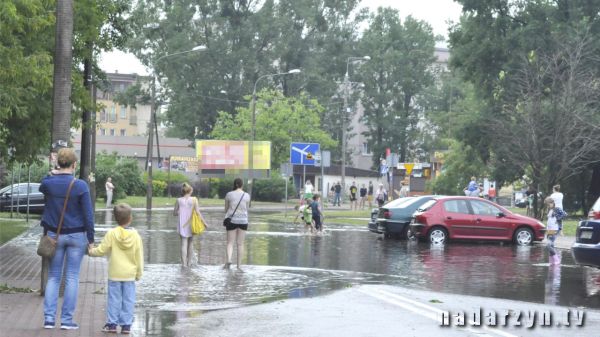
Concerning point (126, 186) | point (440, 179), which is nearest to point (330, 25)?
point (440, 179)

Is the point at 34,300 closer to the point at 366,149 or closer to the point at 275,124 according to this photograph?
the point at 275,124

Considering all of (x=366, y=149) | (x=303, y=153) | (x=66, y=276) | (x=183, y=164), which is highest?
(x=366, y=149)

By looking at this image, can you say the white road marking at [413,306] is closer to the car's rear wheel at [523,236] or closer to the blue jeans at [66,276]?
the blue jeans at [66,276]

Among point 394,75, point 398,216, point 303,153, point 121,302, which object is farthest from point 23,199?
point 394,75

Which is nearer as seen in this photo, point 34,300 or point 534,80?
point 34,300

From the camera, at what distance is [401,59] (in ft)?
321

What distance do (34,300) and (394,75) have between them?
87427mm

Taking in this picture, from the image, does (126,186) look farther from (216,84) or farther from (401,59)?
(401,59)

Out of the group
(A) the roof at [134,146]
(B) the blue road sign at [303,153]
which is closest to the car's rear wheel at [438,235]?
(B) the blue road sign at [303,153]

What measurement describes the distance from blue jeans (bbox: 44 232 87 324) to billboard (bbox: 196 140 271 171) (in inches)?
2315

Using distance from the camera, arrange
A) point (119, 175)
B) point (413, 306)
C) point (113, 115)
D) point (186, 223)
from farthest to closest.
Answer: point (113, 115), point (119, 175), point (186, 223), point (413, 306)

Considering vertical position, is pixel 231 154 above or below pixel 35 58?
above

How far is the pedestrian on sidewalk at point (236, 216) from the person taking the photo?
18.8m

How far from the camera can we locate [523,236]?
27953 millimetres
